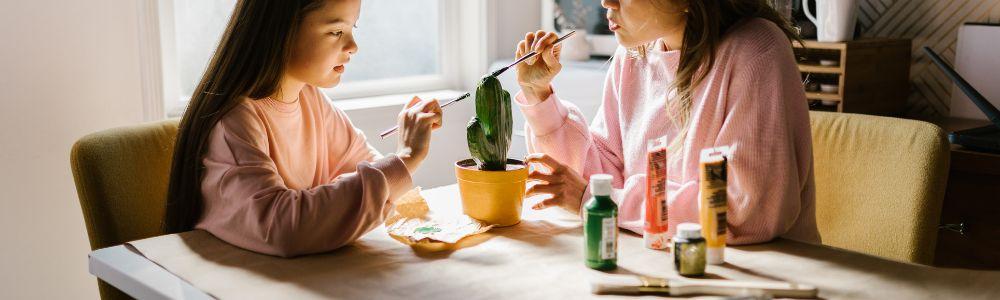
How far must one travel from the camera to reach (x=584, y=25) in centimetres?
317

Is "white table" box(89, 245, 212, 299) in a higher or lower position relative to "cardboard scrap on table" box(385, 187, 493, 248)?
lower

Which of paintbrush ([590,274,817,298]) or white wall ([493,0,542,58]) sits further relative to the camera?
white wall ([493,0,542,58])

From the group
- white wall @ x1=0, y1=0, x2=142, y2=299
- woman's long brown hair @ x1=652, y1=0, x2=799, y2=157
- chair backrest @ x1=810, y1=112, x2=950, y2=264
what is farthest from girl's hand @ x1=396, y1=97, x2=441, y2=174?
white wall @ x1=0, y1=0, x2=142, y2=299

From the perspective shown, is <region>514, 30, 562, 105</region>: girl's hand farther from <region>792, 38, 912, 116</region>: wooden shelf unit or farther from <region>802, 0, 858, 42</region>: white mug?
<region>802, 0, 858, 42</region>: white mug

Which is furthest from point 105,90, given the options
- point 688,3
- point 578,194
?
point 688,3

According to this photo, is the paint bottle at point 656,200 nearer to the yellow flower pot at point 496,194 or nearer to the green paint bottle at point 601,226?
the green paint bottle at point 601,226

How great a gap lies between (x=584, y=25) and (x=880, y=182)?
164 cm

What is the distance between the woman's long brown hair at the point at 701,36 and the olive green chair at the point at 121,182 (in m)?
0.83

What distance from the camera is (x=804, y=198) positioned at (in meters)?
1.46

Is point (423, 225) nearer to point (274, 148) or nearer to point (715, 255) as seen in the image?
point (274, 148)

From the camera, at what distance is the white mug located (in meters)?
2.41

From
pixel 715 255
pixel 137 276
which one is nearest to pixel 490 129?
pixel 715 255

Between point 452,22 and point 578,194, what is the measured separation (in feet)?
5.87

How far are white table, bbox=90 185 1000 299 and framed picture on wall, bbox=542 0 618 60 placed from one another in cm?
176
